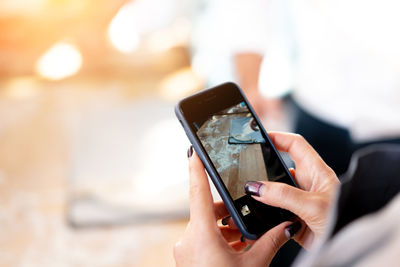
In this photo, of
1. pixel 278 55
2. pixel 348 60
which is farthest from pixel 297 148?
pixel 278 55

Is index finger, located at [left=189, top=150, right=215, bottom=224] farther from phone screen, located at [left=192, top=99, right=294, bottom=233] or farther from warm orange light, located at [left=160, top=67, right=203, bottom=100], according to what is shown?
warm orange light, located at [left=160, top=67, right=203, bottom=100]

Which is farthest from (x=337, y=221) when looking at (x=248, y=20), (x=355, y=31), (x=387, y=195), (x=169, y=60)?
(x=169, y=60)

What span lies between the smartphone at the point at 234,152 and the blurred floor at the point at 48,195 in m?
0.27

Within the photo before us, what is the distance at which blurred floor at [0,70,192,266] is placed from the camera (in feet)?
2.41

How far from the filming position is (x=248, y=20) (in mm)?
771

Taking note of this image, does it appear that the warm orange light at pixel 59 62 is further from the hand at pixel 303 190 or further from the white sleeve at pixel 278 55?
the hand at pixel 303 190

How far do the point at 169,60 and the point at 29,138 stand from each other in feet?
1.49

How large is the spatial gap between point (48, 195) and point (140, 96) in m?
0.36

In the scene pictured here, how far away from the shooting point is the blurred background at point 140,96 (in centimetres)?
64

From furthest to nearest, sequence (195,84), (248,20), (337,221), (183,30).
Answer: (183,30) < (195,84) < (248,20) < (337,221)

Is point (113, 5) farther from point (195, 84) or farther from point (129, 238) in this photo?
point (129, 238)

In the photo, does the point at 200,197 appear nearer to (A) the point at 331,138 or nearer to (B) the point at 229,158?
(B) the point at 229,158

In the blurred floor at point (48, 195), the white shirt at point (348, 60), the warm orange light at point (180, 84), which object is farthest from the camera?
the warm orange light at point (180, 84)

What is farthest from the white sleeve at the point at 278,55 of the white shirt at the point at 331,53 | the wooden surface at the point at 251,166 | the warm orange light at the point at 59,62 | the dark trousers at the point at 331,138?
the warm orange light at the point at 59,62
